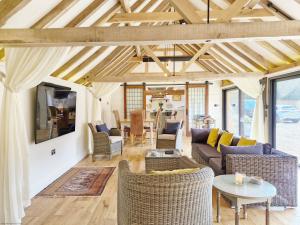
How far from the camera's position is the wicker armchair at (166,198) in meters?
1.99

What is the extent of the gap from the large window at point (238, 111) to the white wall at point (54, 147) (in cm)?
512

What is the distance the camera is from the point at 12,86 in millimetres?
2781

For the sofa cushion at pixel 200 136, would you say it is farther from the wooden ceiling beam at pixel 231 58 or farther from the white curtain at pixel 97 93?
the white curtain at pixel 97 93

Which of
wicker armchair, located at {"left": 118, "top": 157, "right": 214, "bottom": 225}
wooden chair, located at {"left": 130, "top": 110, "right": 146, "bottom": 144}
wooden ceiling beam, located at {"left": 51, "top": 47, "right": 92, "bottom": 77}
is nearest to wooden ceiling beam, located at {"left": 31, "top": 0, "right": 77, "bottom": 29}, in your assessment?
wooden ceiling beam, located at {"left": 51, "top": 47, "right": 92, "bottom": 77}

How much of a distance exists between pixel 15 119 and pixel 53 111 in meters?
1.49

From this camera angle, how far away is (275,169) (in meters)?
3.09

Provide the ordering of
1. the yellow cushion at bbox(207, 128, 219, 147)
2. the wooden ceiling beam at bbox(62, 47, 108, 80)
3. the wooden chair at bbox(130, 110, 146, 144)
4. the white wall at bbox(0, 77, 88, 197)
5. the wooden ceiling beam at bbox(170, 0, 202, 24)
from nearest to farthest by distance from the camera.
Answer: the wooden ceiling beam at bbox(170, 0, 202, 24) < the white wall at bbox(0, 77, 88, 197) < the yellow cushion at bbox(207, 128, 219, 147) < the wooden ceiling beam at bbox(62, 47, 108, 80) < the wooden chair at bbox(130, 110, 146, 144)

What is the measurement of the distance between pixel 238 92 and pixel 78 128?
5.73 meters

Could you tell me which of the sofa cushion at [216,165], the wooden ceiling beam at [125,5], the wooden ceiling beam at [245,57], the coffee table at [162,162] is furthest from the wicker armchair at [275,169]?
the wooden ceiling beam at [245,57]

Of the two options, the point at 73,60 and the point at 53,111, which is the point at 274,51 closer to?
the point at 73,60

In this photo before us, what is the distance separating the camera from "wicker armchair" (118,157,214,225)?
199 centimetres

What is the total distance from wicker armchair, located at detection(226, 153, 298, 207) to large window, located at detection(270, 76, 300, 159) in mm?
2653

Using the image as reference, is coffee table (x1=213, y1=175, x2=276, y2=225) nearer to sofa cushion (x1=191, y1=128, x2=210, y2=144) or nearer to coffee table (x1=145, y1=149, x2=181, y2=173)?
coffee table (x1=145, y1=149, x2=181, y2=173)

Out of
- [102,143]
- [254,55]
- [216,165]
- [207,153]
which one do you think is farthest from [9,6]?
[254,55]
